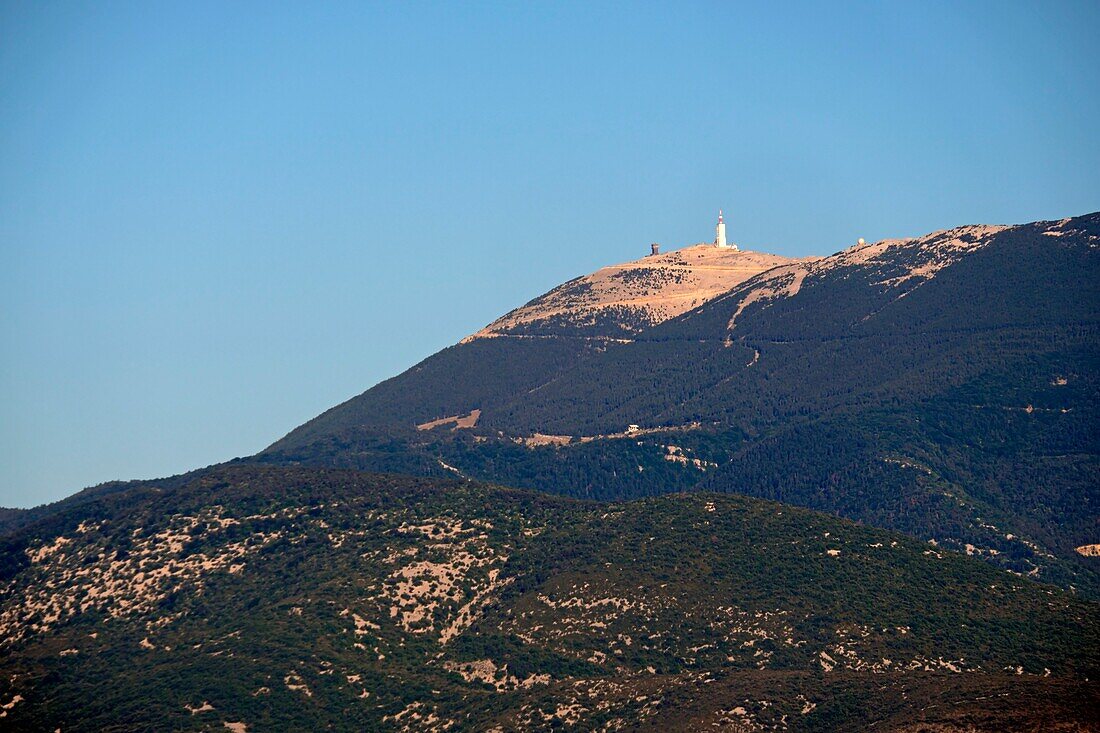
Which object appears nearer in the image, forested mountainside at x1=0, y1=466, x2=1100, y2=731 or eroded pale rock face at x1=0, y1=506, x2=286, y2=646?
forested mountainside at x1=0, y1=466, x2=1100, y2=731

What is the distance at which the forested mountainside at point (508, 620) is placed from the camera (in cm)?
13562

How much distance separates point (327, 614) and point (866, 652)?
4436 cm

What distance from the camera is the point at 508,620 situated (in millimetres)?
157250

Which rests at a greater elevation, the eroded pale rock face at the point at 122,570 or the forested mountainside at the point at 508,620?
the eroded pale rock face at the point at 122,570

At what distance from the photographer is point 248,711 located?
141 metres

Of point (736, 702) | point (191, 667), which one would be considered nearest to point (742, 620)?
point (736, 702)

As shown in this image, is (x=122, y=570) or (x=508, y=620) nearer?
(x=508, y=620)

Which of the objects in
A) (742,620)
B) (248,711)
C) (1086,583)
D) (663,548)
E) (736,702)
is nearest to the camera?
(736,702)

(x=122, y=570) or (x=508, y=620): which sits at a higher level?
(x=122, y=570)

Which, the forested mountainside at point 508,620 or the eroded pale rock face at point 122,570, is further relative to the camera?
the eroded pale rock face at point 122,570

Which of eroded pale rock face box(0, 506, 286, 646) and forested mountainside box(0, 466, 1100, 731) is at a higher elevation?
eroded pale rock face box(0, 506, 286, 646)

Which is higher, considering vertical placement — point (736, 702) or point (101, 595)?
point (101, 595)

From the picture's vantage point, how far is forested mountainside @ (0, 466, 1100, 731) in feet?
445

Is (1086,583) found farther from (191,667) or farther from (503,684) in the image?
(191,667)
